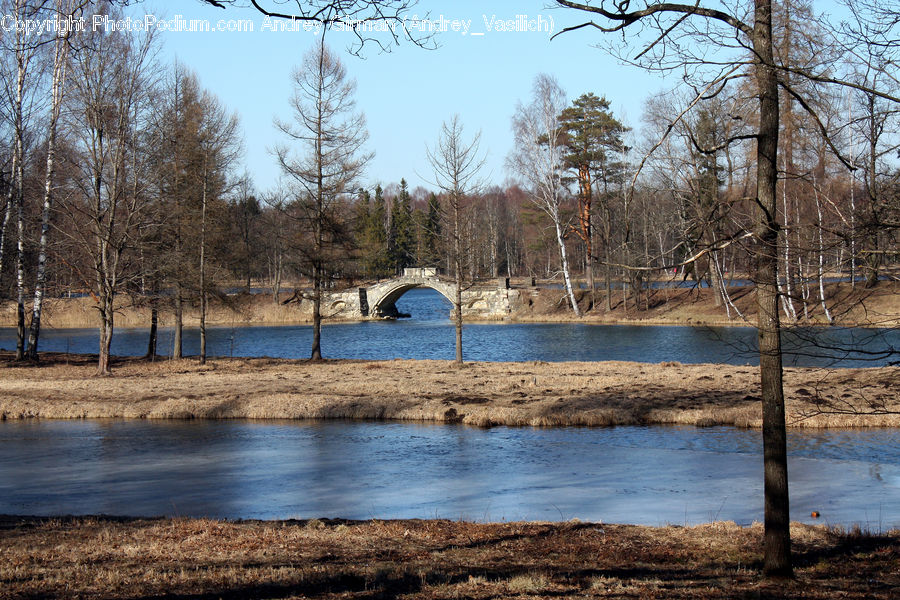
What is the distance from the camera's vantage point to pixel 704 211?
7.23m

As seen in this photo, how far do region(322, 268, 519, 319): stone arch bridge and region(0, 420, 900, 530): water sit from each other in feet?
128

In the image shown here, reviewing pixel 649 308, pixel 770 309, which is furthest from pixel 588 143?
pixel 770 309

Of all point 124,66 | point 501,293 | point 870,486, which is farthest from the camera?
point 501,293

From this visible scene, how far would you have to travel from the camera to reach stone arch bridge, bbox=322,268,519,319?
58.8 metres

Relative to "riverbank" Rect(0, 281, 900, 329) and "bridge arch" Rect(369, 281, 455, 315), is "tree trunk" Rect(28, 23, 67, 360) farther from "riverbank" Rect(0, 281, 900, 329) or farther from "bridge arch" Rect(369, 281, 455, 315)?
"bridge arch" Rect(369, 281, 455, 315)

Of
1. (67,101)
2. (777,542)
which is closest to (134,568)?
(777,542)

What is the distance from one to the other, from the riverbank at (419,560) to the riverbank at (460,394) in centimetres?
851

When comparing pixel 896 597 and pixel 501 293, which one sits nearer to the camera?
pixel 896 597

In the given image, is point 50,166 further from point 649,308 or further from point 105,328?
point 649,308

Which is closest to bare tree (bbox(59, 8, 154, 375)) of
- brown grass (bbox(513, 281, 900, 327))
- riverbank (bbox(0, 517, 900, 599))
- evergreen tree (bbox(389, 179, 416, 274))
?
riverbank (bbox(0, 517, 900, 599))

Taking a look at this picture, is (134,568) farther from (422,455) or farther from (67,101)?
(67,101)

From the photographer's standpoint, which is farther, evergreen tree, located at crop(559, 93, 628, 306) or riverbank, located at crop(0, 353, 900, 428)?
evergreen tree, located at crop(559, 93, 628, 306)

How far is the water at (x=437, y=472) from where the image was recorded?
36.1 feet

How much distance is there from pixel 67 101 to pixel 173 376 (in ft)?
29.9
